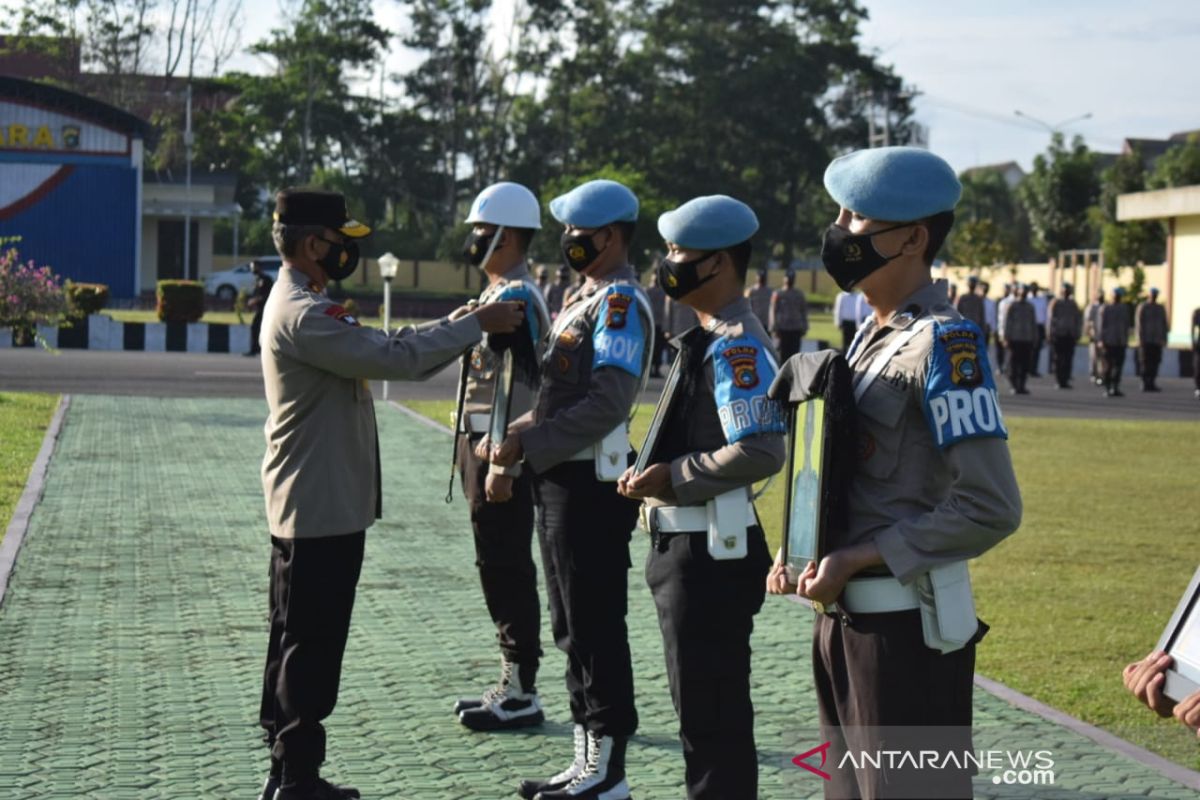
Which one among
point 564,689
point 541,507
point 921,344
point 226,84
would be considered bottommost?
point 564,689

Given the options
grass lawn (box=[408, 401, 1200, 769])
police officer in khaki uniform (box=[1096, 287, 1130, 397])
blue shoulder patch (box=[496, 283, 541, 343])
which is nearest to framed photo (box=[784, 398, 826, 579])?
blue shoulder patch (box=[496, 283, 541, 343])

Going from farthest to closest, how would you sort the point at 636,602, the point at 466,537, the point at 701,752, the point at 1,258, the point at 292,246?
1. the point at 1,258
2. the point at 466,537
3. the point at 636,602
4. the point at 292,246
5. the point at 701,752

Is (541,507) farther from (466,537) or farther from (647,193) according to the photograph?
(647,193)

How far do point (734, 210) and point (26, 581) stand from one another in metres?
5.53

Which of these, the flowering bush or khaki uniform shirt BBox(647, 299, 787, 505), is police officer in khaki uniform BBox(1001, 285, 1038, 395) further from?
khaki uniform shirt BBox(647, 299, 787, 505)

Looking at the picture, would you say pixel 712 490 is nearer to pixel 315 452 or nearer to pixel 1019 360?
pixel 315 452

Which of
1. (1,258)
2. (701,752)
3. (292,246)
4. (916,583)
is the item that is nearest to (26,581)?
(292,246)

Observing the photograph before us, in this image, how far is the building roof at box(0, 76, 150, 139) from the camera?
4462 centimetres

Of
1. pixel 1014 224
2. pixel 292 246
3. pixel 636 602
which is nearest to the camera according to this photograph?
pixel 292 246

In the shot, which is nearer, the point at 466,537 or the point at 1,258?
the point at 466,537

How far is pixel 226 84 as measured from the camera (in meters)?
67.6

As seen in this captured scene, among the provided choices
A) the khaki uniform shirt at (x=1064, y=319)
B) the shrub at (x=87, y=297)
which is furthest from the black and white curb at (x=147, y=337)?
the khaki uniform shirt at (x=1064, y=319)

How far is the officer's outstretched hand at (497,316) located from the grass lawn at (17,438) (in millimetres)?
5809

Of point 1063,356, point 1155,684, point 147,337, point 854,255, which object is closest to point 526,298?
point 854,255
